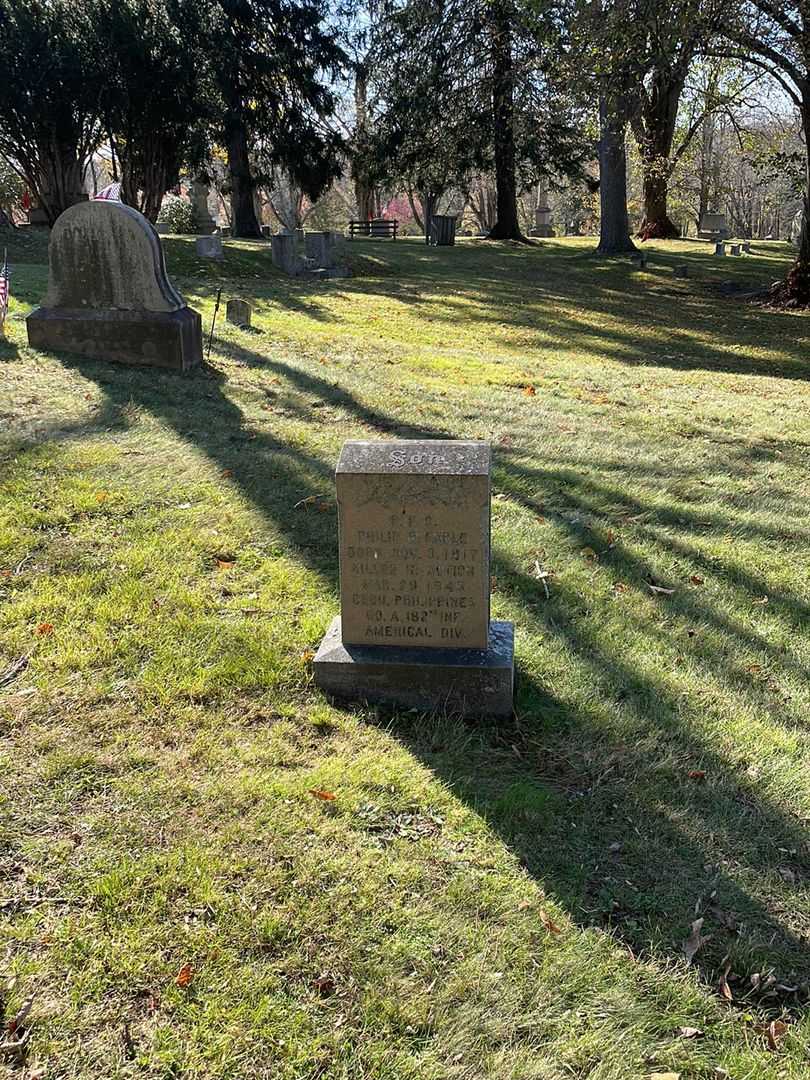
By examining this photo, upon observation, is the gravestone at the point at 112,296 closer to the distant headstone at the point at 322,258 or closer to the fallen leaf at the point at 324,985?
the fallen leaf at the point at 324,985

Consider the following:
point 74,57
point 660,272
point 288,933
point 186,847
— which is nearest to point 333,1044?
point 288,933

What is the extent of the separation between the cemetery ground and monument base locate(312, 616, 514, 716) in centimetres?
11

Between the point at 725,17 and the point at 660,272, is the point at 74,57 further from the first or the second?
the point at 660,272

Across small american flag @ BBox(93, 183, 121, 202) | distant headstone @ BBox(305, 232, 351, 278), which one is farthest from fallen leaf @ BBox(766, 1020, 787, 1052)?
distant headstone @ BBox(305, 232, 351, 278)

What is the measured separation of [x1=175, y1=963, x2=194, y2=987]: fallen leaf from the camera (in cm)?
237

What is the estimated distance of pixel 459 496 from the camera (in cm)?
355

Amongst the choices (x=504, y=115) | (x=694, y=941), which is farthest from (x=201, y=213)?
(x=694, y=941)

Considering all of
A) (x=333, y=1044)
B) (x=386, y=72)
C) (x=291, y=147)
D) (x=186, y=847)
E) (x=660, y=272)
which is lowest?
(x=333, y=1044)

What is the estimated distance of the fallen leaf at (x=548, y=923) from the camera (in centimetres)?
262

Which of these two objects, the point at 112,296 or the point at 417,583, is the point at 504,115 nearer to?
the point at 112,296

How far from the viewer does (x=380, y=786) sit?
3.23 metres

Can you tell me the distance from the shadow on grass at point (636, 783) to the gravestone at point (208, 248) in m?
16.4

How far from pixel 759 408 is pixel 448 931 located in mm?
8537

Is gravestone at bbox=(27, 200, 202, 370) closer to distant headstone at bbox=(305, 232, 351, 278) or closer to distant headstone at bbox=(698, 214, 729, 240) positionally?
distant headstone at bbox=(305, 232, 351, 278)
